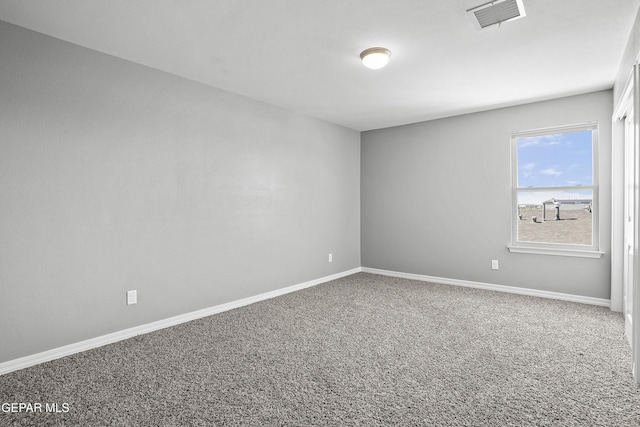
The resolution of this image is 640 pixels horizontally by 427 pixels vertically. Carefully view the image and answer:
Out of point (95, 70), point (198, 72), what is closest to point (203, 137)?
point (198, 72)

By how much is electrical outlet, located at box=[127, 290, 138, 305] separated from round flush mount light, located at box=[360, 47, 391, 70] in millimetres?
2798

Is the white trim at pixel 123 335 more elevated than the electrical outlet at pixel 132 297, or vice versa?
the electrical outlet at pixel 132 297

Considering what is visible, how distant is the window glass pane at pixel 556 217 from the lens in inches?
156

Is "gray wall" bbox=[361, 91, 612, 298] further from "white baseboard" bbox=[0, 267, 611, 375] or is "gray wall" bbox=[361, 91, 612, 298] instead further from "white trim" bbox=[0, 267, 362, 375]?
"white trim" bbox=[0, 267, 362, 375]

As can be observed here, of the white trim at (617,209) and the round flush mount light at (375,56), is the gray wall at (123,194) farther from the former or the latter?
the white trim at (617,209)

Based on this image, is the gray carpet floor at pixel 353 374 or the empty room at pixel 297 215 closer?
the gray carpet floor at pixel 353 374

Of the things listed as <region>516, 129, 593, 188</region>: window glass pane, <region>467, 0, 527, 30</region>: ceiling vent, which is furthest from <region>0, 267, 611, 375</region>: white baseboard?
<region>467, 0, 527, 30</region>: ceiling vent

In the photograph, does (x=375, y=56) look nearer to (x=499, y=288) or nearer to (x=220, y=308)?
(x=220, y=308)

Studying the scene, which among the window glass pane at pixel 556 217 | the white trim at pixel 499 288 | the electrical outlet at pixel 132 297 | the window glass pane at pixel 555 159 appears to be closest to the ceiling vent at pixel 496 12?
the window glass pane at pixel 555 159

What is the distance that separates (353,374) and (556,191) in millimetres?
3509

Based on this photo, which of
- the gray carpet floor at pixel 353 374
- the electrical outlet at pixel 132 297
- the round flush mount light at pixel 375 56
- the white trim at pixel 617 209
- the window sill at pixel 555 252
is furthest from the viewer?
the window sill at pixel 555 252

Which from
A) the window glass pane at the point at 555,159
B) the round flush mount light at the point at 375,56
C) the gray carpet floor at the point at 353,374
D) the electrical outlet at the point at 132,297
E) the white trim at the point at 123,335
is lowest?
the gray carpet floor at the point at 353,374

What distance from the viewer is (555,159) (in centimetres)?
416

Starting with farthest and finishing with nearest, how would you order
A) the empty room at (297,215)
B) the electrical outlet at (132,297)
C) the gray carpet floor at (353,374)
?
the electrical outlet at (132,297) < the empty room at (297,215) < the gray carpet floor at (353,374)
